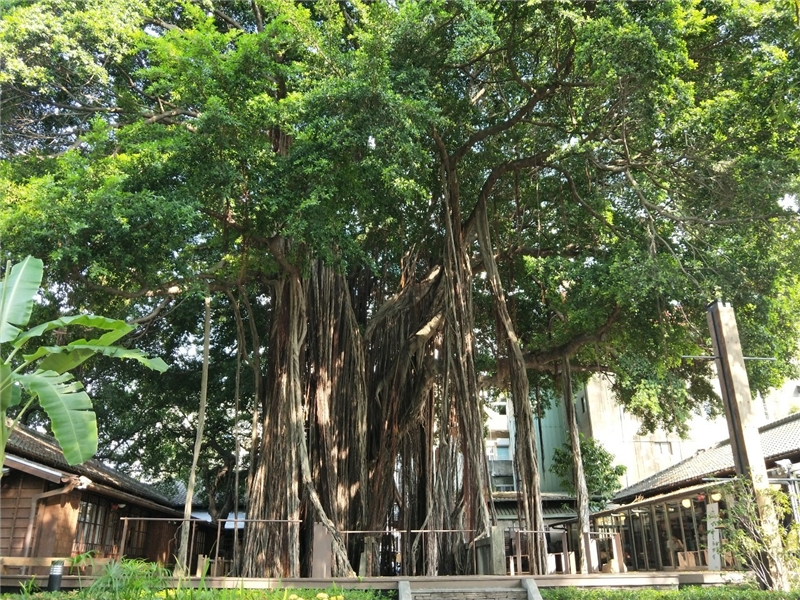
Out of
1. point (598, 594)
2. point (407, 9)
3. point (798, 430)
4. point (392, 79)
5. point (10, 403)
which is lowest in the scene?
point (598, 594)

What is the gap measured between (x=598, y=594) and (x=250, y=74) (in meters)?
6.25

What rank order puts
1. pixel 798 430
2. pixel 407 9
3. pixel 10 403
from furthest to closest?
pixel 798 430 < pixel 407 9 < pixel 10 403

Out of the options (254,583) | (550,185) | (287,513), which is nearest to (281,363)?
(287,513)

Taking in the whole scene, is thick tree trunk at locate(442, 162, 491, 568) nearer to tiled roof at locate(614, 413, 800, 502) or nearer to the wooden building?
the wooden building

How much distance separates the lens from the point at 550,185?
9398mm

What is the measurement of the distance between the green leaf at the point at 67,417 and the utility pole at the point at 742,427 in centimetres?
511

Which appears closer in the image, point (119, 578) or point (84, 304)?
point (119, 578)

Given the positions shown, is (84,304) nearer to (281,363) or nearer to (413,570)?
(281,363)

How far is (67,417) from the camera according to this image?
431 centimetres

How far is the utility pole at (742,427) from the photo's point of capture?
17.3 ft

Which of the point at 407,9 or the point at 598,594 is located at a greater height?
the point at 407,9

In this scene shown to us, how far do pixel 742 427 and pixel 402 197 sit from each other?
4206 millimetres

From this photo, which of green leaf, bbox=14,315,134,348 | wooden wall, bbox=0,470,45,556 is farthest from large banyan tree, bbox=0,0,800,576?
wooden wall, bbox=0,470,45,556

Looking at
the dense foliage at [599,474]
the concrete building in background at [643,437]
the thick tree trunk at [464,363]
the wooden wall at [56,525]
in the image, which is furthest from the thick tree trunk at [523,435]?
the concrete building in background at [643,437]
